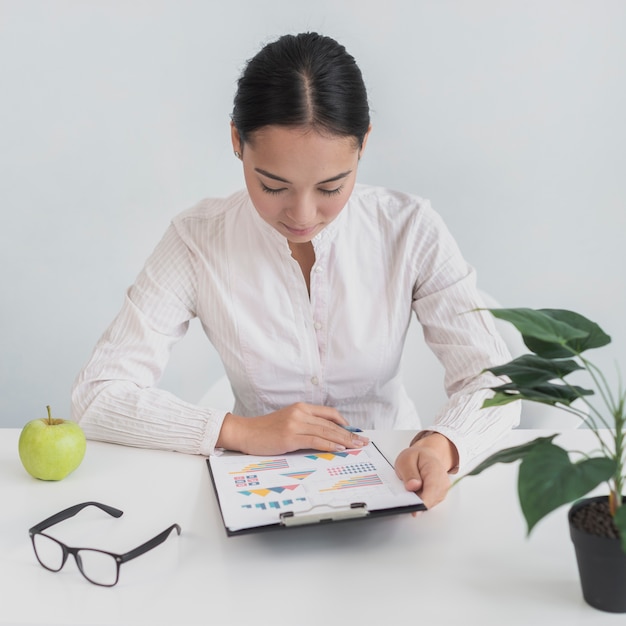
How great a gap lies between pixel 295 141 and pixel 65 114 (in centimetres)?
145

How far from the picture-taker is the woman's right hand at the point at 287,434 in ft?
4.32

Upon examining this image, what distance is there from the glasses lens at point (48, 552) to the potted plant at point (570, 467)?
1.75ft

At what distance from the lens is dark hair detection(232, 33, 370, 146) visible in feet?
4.32

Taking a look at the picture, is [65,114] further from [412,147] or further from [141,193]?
[412,147]

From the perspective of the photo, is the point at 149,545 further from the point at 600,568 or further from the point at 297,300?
the point at 297,300

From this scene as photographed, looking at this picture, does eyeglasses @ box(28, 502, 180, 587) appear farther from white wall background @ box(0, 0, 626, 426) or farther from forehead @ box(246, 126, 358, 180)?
white wall background @ box(0, 0, 626, 426)

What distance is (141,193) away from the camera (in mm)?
2637

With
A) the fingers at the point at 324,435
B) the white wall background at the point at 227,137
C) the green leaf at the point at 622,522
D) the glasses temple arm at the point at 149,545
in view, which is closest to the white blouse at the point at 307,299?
the fingers at the point at 324,435

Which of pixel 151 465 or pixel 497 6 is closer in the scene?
pixel 151 465

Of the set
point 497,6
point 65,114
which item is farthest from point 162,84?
point 497,6

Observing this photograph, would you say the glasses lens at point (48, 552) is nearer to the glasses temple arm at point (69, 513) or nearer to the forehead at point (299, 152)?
the glasses temple arm at point (69, 513)

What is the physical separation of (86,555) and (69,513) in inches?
4.1

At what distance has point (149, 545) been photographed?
1.03 metres

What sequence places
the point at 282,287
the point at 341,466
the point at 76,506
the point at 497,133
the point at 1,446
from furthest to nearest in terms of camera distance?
the point at 497,133
the point at 282,287
the point at 1,446
the point at 341,466
the point at 76,506
